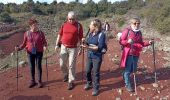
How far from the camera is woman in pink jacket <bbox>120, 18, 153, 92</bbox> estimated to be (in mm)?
9523

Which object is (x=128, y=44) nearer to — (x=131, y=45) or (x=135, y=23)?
(x=131, y=45)

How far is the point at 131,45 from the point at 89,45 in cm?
99

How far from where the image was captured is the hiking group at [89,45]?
944cm

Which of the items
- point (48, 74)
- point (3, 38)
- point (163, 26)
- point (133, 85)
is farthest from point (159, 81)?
point (3, 38)

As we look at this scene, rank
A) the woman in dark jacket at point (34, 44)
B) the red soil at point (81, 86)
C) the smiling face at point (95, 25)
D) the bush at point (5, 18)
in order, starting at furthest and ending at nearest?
the bush at point (5, 18) < the woman in dark jacket at point (34, 44) < the red soil at point (81, 86) < the smiling face at point (95, 25)

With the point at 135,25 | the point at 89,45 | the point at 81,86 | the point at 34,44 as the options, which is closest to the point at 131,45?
the point at 135,25

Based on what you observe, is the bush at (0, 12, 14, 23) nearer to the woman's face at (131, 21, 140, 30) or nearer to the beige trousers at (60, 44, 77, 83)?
the beige trousers at (60, 44, 77, 83)

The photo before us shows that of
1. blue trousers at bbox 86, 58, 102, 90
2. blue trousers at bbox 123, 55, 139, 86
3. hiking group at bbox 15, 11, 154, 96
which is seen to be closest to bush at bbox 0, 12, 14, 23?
hiking group at bbox 15, 11, 154, 96

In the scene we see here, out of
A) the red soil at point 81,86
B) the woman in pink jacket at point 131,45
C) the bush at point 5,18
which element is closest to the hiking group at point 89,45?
the woman in pink jacket at point 131,45

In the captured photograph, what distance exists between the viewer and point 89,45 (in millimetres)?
9539

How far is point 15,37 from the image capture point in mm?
28094

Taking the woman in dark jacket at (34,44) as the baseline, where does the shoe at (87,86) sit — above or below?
below

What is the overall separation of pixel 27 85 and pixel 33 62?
2.60ft

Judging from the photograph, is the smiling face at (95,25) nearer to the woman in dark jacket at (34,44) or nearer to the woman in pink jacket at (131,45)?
the woman in pink jacket at (131,45)
